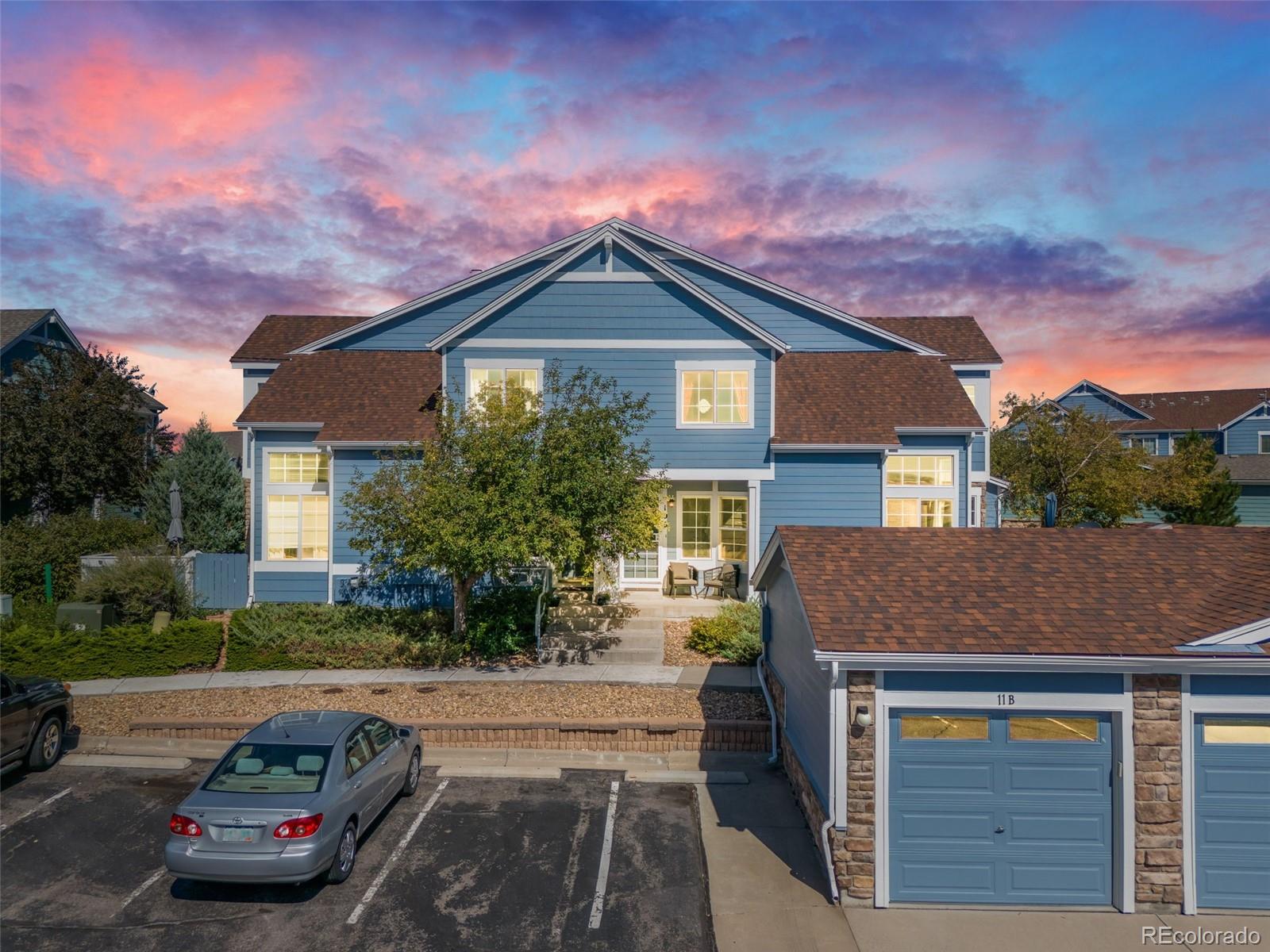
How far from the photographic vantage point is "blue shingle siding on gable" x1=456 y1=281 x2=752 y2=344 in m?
20.5

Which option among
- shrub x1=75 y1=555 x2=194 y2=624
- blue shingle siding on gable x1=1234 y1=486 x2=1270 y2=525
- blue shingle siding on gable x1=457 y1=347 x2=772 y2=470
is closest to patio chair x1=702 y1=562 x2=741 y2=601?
blue shingle siding on gable x1=457 y1=347 x2=772 y2=470

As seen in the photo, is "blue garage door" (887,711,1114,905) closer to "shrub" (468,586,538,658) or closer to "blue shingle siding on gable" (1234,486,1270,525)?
"shrub" (468,586,538,658)

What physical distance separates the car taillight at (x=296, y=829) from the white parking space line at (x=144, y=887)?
2.02 m

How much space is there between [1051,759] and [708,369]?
45.0 feet

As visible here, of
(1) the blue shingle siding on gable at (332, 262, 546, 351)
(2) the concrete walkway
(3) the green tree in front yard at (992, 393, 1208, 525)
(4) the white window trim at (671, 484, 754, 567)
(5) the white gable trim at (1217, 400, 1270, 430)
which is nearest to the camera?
(2) the concrete walkway

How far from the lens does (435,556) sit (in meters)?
15.4

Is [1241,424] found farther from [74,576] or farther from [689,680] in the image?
[74,576]

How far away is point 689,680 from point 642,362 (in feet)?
29.3

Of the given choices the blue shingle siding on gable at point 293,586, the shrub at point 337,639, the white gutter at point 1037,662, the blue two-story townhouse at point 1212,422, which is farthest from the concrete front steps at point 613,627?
the blue two-story townhouse at point 1212,422

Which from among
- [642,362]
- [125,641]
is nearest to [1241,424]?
[642,362]

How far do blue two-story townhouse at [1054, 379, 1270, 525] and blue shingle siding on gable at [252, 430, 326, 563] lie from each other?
41380 millimetres

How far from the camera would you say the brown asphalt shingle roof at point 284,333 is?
25.8 m

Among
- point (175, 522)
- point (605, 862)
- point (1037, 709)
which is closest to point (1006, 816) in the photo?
point (1037, 709)

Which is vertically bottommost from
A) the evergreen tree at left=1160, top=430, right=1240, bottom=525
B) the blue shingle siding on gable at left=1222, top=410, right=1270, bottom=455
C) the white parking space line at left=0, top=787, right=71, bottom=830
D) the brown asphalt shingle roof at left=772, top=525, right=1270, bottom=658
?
the white parking space line at left=0, top=787, right=71, bottom=830
